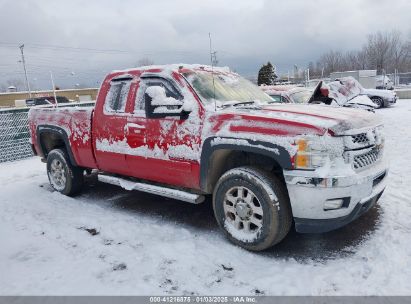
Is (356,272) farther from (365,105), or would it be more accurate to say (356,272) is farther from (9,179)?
(365,105)

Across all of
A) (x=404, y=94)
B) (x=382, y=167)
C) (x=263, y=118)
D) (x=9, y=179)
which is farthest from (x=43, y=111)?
(x=404, y=94)

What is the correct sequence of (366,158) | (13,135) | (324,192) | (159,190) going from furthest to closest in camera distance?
(13,135) < (159,190) < (366,158) < (324,192)

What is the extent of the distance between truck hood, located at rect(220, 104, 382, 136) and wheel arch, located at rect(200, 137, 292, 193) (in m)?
0.21

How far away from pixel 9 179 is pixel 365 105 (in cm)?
962

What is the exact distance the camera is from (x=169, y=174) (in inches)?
179

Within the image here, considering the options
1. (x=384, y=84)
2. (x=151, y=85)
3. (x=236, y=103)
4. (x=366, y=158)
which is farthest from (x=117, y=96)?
(x=384, y=84)

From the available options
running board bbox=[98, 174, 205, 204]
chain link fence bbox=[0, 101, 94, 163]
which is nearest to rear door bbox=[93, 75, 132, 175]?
running board bbox=[98, 174, 205, 204]

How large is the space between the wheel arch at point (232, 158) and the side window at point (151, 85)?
869mm

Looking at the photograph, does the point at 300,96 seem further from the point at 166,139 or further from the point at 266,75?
the point at 266,75

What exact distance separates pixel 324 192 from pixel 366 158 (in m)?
0.69

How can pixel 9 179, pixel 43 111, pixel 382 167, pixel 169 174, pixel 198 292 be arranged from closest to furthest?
pixel 198 292, pixel 382 167, pixel 169 174, pixel 43 111, pixel 9 179

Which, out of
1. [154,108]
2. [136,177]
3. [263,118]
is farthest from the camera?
[136,177]

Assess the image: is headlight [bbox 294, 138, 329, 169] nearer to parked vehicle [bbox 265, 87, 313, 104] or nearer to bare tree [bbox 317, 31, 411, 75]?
parked vehicle [bbox 265, 87, 313, 104]

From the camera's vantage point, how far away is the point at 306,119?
3.54 metres
